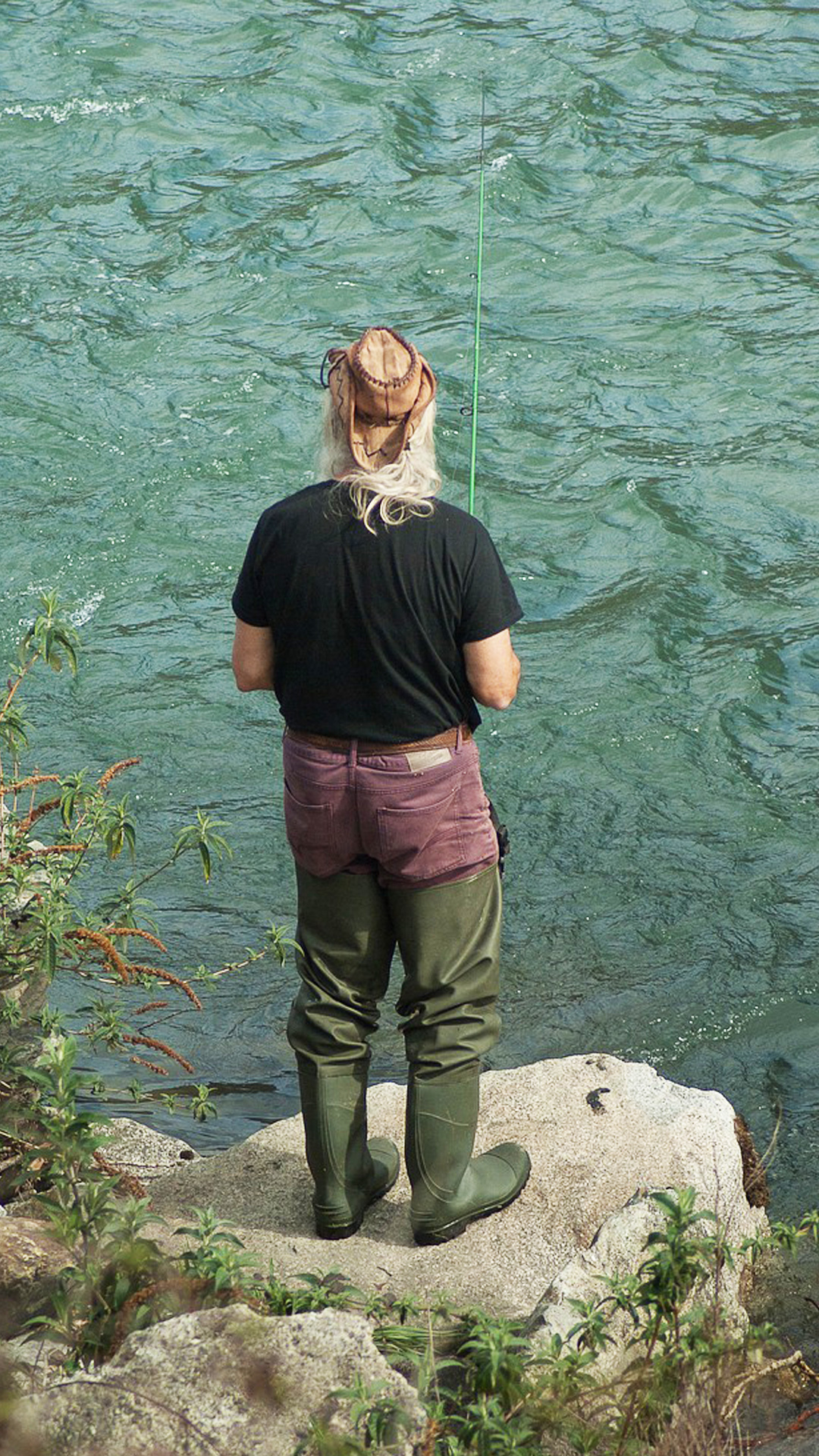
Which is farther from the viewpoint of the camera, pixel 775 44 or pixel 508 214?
pixel 775 44

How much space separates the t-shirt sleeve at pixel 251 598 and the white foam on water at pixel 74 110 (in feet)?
31.0

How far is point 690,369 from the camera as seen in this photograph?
390 inches

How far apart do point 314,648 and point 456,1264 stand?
4.77 feet

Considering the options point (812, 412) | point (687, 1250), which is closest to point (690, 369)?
point (812, 412)

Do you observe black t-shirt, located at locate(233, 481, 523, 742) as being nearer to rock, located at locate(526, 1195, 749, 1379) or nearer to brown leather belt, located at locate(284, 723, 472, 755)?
brown leather belt, located at locate(284, 723, 472, 755)

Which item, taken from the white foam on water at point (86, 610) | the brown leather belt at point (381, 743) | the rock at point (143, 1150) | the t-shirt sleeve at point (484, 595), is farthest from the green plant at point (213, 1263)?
the white foam on water at point (86, 610)

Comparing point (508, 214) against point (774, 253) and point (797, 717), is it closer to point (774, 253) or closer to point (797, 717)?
point (774, 253)

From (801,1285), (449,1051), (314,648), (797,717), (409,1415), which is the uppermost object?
(314,648)

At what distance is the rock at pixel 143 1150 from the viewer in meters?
4.70

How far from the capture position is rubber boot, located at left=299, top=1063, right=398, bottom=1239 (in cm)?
399

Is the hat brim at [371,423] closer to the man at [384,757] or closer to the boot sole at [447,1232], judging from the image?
the man at [384,757]

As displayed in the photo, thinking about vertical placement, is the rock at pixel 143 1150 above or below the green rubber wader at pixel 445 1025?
below

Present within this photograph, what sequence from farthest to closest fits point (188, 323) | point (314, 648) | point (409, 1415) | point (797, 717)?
point (188, 323) < point (797, 717) < point (314, 648) < point (409, 1415)

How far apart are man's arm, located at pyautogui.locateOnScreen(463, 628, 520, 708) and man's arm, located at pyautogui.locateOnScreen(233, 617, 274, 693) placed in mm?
449
